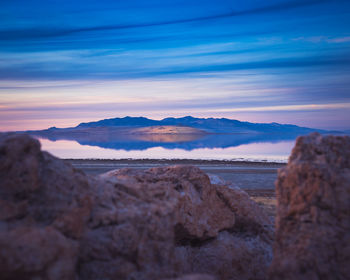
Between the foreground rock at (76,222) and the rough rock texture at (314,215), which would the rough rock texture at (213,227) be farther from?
the rough rock texture at (314,215)

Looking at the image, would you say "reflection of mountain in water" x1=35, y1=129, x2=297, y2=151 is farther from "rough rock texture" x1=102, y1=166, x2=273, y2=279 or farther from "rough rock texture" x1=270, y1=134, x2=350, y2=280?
"rough rock texture" x1=270, y1=134, x2=350, y2=280

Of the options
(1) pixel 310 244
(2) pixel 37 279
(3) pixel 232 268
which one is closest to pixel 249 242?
(3) pixel 232 268

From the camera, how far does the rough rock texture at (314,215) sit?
3812 mm

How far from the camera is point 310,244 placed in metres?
3.88

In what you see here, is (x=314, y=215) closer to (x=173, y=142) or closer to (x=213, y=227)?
(x=213, y=227)

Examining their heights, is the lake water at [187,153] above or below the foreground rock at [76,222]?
below

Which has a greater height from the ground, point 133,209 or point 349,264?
point 133,209

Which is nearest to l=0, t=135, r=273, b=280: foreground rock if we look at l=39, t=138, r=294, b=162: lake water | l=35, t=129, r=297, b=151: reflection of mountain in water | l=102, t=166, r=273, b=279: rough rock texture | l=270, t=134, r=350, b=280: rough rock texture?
l=102, t=166, r=273, b=279: rough rock texture

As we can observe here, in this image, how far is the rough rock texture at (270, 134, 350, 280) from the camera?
150 inches

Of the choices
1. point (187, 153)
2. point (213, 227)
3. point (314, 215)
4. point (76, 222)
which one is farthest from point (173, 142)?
point (76, 222)

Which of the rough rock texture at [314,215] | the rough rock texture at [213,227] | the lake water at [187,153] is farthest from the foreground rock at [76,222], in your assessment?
the lake water at [187,153]

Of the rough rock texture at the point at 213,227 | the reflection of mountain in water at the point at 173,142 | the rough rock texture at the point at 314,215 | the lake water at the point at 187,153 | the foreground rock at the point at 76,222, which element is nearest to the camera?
the foreground rock at the point at 76,222

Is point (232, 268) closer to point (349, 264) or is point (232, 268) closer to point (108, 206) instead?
point (349, 264)

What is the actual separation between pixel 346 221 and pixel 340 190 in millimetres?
336
